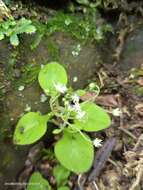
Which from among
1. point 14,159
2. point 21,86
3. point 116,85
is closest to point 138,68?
point 116,85

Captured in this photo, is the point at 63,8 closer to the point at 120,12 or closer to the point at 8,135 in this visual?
the point at 120,12

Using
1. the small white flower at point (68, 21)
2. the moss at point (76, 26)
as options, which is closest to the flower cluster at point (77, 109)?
the moss at point (76, 26)

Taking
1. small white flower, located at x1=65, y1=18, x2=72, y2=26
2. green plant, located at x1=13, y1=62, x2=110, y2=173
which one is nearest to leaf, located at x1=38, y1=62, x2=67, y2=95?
green plant, located at x1=13, y1=62, x2=110, y2=173

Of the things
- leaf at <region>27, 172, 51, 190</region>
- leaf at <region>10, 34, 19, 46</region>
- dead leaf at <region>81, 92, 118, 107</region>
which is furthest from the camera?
dead leaf at <region>81, 92, 118, 107</region>

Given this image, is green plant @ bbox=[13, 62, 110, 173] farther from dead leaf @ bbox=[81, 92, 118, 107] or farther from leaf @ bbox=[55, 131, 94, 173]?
dead leaf @ bbox=[81, 92, 118, 107]

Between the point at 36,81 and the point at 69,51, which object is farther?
the point at 69,51

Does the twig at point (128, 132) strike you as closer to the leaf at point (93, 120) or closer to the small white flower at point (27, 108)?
the leaf at point (93, 120)
